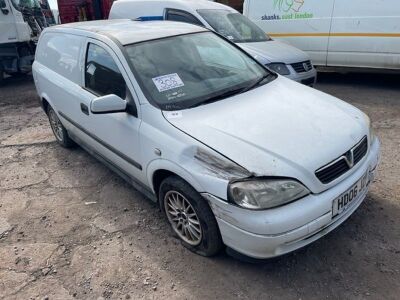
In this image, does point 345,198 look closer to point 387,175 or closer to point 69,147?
point 387,175

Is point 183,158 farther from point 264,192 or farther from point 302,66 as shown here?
point 302,66

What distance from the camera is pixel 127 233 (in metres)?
3.20

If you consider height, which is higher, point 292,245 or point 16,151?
point 292,245

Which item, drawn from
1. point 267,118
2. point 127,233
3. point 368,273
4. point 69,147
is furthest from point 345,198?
point 69,147

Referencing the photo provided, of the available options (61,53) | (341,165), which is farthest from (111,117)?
(341,165)

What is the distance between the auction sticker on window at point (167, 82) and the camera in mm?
2975

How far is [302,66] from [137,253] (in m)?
4.42

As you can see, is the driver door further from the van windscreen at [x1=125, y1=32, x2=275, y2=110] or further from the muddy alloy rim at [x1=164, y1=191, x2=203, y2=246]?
the muddy alloy rim at [x1=164, y1=191, x2=203, y2=246]

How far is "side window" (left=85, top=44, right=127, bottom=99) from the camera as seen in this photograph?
10.4ft

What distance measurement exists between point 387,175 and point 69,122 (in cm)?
348

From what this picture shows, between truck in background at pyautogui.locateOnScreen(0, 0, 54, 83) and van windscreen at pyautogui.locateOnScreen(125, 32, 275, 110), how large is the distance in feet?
24.2

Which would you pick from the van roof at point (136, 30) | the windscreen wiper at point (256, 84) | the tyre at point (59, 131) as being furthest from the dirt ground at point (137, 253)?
the van roof at point (136, 30)

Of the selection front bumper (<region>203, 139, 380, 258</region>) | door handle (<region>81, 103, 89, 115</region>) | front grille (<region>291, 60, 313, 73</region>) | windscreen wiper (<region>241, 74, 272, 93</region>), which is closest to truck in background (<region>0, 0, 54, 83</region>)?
door handle (<region>81, 103, 89, 115</region>)

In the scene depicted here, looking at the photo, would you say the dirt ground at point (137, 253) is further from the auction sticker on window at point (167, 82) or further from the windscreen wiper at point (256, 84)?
the windscreen wiper at point (256, 84)
